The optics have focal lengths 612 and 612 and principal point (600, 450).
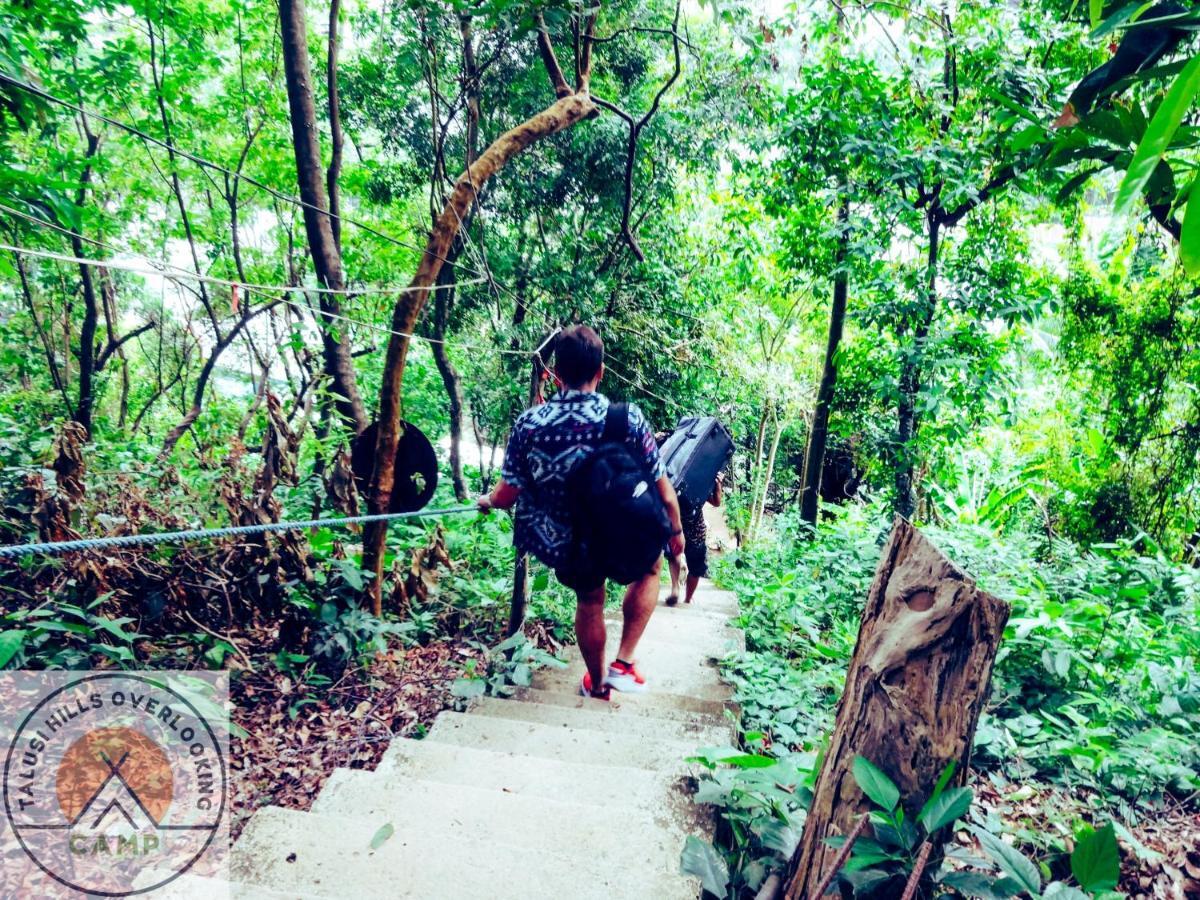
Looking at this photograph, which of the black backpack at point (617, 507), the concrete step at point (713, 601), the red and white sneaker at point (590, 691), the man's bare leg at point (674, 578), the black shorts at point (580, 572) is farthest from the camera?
the concrete step at point (713, 601)

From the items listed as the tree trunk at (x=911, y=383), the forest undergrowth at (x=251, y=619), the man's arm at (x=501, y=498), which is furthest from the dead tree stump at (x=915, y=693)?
the tree trunk at (x=911, y=383)

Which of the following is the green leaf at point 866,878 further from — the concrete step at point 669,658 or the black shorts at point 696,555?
the black shorts at point 696,555

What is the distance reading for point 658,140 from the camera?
5.90 meters

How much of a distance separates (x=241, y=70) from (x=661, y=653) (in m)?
7.55

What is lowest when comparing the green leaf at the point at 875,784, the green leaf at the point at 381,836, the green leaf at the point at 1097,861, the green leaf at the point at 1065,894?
the green leaf at the point at 381,836

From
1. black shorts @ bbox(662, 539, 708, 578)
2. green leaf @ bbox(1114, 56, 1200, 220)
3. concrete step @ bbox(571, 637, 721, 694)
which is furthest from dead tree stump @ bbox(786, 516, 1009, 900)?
black shorts @ bbox(662, 539, 708, 578)

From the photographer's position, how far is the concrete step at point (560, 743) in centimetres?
201

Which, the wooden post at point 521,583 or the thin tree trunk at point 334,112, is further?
the thin tree trunk at point 334,112

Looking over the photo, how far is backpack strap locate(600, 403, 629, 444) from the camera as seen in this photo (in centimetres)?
213

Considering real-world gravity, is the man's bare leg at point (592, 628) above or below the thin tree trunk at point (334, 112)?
below

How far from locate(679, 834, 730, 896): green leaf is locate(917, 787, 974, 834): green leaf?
1.46 feet

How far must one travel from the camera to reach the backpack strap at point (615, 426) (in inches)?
83.7

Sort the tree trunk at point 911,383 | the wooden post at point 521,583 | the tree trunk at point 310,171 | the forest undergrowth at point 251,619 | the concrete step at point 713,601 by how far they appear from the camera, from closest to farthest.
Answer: the forest undergrowth at point 251,619, the wooden post at point 521,583, the tree trunk at point 310,171, the concrete step at point 713,601, the tree trunk at point 911,383

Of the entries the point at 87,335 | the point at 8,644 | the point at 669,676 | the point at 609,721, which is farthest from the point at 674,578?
the point at 87,335
